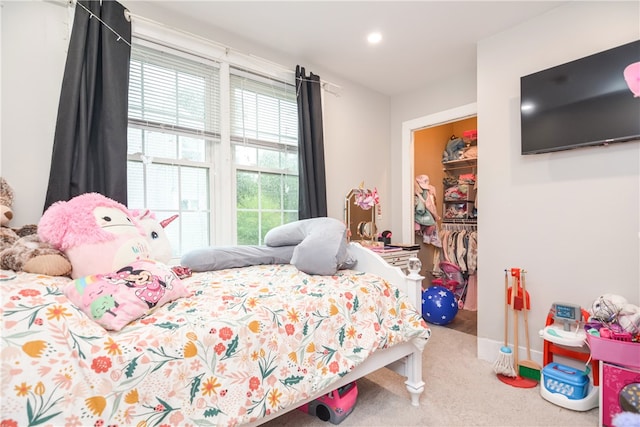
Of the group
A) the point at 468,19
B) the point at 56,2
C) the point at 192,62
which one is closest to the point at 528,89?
the point at 468,19

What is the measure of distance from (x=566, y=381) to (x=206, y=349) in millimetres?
2015

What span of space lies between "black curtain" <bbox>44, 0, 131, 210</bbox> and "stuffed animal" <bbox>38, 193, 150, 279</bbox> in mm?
332

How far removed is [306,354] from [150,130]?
1740 millimetres

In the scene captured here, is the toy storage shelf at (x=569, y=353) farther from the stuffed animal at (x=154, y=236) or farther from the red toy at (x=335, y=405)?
the stuffed animal at (x=154, y=236)

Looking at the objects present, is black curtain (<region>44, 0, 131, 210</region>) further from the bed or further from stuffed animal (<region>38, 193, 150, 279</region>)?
the bed

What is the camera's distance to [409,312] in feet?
5.87

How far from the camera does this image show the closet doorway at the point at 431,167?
320 centimetres

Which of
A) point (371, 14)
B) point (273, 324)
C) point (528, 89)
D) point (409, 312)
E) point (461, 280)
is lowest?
point (461, 280)

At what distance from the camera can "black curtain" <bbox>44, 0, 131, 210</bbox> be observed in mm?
1651

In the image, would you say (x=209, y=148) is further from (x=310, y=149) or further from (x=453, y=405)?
(x=453, y=405)

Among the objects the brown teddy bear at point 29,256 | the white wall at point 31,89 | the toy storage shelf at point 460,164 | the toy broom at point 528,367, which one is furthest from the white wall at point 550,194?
the brown teddy bear at point 29,256

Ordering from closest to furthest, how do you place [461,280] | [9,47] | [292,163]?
[9,47], [292,163], [461,280]

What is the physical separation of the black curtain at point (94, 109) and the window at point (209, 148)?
18 cm

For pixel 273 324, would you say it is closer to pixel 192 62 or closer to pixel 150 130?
pixel 150 130
